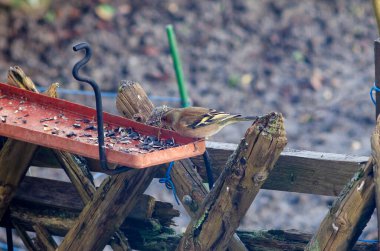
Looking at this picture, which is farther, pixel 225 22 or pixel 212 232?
pixel 225 22

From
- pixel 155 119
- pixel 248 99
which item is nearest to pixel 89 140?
pixel 155 119

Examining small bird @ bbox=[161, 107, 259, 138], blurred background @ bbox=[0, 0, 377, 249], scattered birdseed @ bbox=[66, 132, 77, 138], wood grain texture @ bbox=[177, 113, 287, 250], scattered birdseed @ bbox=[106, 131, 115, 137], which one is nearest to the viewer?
wood grain texture @ bbox=[177, 113, 287, 250]

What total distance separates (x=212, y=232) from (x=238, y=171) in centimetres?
29

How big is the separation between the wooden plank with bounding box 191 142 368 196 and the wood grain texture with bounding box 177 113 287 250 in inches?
16.7

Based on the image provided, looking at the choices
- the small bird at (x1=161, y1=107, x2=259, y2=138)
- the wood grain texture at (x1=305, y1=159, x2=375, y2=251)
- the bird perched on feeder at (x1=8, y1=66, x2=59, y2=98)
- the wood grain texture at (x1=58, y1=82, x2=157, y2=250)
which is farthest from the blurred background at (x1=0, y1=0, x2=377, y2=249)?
the wood grain texture at (x1=305, y1=159, x2=375, y2=251)

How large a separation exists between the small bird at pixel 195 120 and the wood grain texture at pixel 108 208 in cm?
13

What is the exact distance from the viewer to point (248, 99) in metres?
7.99

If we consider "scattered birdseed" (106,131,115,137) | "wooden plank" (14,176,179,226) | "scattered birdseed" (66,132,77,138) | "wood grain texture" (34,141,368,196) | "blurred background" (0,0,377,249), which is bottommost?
"scattered birdseed" (66,132,77,138)

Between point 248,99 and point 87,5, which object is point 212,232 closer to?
point 248,99

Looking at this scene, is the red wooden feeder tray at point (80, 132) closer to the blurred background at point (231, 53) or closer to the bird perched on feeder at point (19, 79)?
the bird perched on feeder at point (19, 79)

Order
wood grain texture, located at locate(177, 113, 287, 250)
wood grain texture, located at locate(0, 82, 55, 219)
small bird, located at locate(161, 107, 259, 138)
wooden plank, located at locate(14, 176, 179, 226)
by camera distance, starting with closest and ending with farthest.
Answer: wood grain texture, located at locate(177, 113, 287, 250)
small bird, located at locate(161, 107, 259, 138)
wooden plank, located at locate(14, 176, 179, 226)
wood grain texture, located at locate(0, 82, 55, 219)

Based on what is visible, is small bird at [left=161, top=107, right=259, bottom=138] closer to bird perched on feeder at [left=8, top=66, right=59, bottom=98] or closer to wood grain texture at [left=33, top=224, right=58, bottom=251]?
bird perched on feeder at [left=8, top=66, right=59, bottom=98]

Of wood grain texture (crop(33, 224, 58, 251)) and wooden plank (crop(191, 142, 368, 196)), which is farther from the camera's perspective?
wood grain texture (crop(33, 224, 58, 251))

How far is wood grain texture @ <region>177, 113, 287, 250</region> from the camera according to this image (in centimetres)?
280
